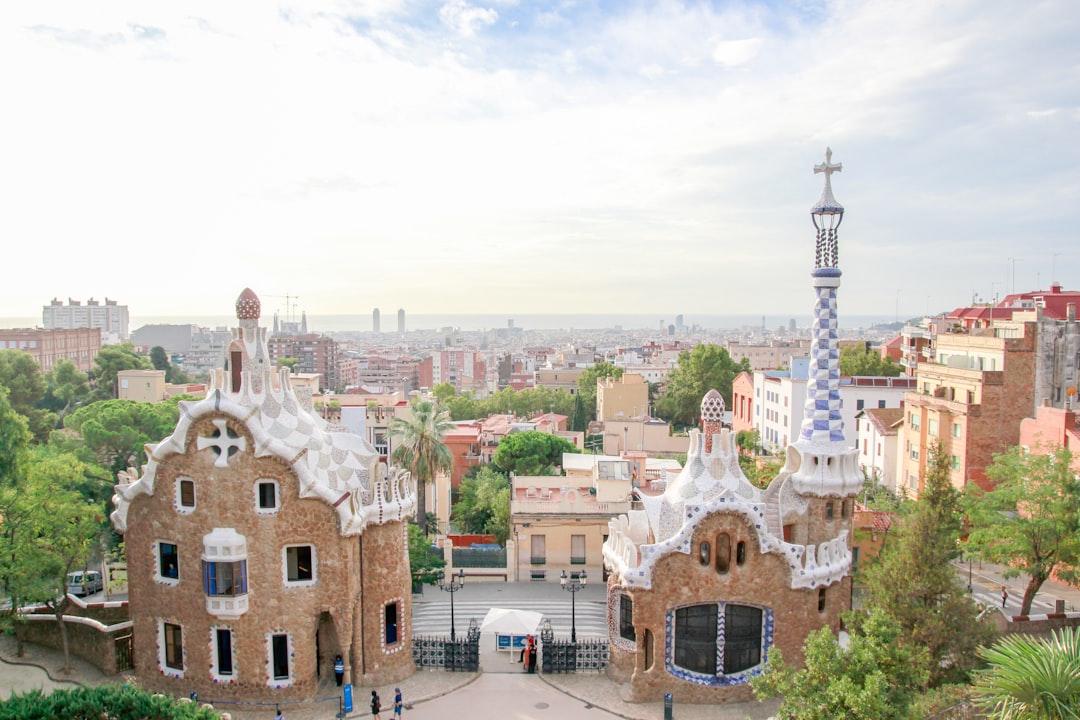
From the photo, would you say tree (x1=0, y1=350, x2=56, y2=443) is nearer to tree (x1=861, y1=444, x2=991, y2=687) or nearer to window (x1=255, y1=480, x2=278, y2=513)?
window (x1=255, y1=480, x2=278, y2=513)

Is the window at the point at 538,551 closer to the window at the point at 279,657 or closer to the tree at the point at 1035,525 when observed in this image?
the window at the point at 279,657

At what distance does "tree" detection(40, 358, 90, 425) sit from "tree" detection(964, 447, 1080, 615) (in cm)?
7428

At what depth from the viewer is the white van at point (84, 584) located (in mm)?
40281

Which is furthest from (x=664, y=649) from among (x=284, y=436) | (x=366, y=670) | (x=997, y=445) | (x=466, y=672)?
(x=997, y=445)

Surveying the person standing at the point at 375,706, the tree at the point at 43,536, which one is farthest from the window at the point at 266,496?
the tree at the point at 43,536

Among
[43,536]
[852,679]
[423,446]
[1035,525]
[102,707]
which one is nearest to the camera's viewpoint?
[102,707]

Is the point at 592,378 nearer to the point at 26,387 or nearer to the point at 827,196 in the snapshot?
the point at 26,387

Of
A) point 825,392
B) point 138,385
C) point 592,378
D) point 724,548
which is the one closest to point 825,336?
point 825,392

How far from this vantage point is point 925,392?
53531 millimetres

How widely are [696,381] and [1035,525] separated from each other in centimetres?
6130

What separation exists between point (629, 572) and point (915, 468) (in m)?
32.2

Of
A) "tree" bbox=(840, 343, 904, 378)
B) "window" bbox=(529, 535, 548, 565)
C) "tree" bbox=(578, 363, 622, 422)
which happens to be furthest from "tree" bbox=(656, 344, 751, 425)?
"window" bbox=(529, 535, 548, 565)

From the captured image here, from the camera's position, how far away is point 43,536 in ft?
96.9

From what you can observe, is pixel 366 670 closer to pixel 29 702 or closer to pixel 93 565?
pixel 29 702
